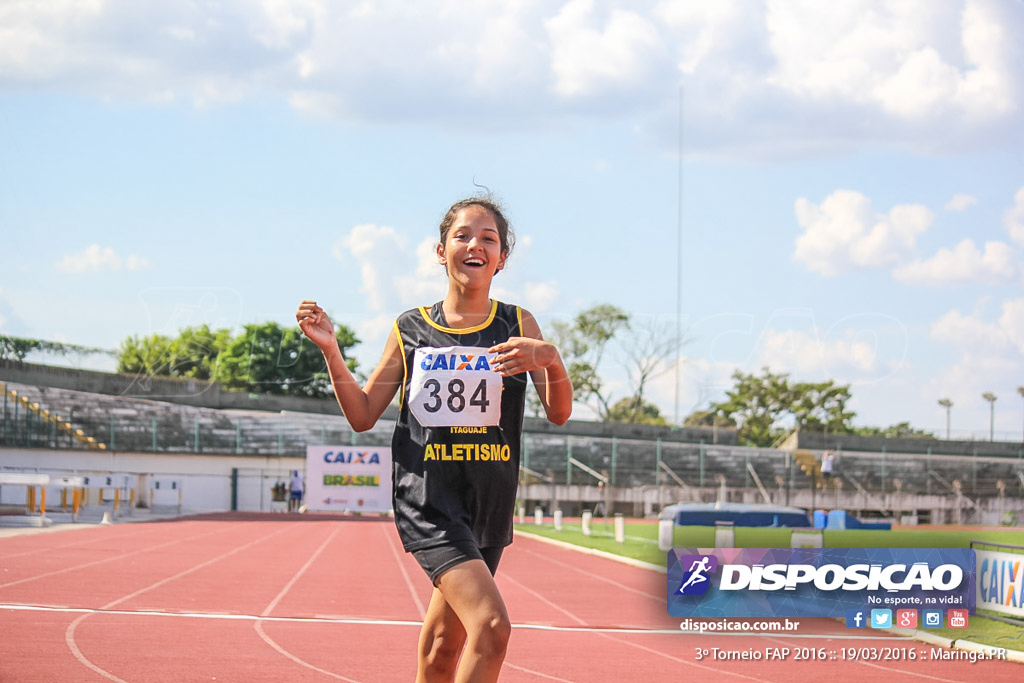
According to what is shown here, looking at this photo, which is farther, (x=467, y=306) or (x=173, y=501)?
(x=173, y=501)

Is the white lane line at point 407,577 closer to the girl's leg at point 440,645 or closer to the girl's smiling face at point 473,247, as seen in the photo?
the girl's leg at point 440,645

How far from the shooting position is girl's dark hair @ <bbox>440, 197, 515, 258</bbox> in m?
3.75

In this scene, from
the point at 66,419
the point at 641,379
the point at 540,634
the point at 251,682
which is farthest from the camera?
the point at 641,379

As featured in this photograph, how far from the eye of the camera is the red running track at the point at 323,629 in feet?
23.2

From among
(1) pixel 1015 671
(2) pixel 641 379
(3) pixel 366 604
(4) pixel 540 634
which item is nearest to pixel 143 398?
(2) pixel 641 379

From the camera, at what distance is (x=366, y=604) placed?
11.4 m

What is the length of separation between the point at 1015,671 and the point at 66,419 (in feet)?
116

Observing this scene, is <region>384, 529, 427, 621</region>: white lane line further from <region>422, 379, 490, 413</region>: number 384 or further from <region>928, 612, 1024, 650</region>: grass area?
<region>928, 612, 1024, 650</region>: grass area

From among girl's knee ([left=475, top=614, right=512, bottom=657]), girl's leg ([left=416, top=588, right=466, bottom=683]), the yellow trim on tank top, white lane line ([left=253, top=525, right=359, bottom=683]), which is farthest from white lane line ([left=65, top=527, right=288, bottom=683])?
girl's knee ([left=475, top=614, right=512, bottom=657])

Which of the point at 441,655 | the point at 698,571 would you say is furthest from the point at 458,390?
the point at 698,571

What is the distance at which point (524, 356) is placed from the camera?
10.6 feet

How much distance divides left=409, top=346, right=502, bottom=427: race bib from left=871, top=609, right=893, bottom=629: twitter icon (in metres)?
6.36

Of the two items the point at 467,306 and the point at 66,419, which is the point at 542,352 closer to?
the point at 467,306

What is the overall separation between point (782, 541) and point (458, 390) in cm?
1440
